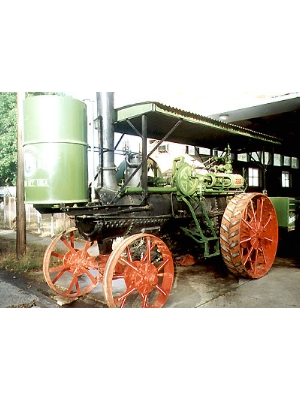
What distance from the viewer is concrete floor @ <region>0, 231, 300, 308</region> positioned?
389 centimetres

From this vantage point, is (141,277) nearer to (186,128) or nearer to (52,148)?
(52,148)

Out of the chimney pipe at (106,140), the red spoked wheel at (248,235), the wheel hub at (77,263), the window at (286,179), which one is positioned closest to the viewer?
the chimney pipe at (106,140)

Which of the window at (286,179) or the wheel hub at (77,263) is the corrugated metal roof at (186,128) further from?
the window at (286,179)

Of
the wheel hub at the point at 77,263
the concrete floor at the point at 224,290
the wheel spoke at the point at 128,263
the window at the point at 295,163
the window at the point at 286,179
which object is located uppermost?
the window at the point at 295,163

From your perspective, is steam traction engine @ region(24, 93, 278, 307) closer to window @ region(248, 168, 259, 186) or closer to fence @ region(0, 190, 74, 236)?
fence @ region(0, 190, 74, 236)

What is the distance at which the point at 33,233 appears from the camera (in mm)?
9133

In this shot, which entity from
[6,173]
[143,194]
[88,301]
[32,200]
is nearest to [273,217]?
[143,194]

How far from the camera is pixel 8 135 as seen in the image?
316 inches

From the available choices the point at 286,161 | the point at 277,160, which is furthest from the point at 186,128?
the point at 286,161

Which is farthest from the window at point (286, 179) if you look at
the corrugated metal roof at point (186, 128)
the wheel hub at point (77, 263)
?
the wheel hub at point (77, 263)

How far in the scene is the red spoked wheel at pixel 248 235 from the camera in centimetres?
430

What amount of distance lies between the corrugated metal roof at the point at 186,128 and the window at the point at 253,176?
5.98 ft

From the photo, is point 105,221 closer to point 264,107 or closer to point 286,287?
point 286,287

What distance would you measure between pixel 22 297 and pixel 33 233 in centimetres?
531
